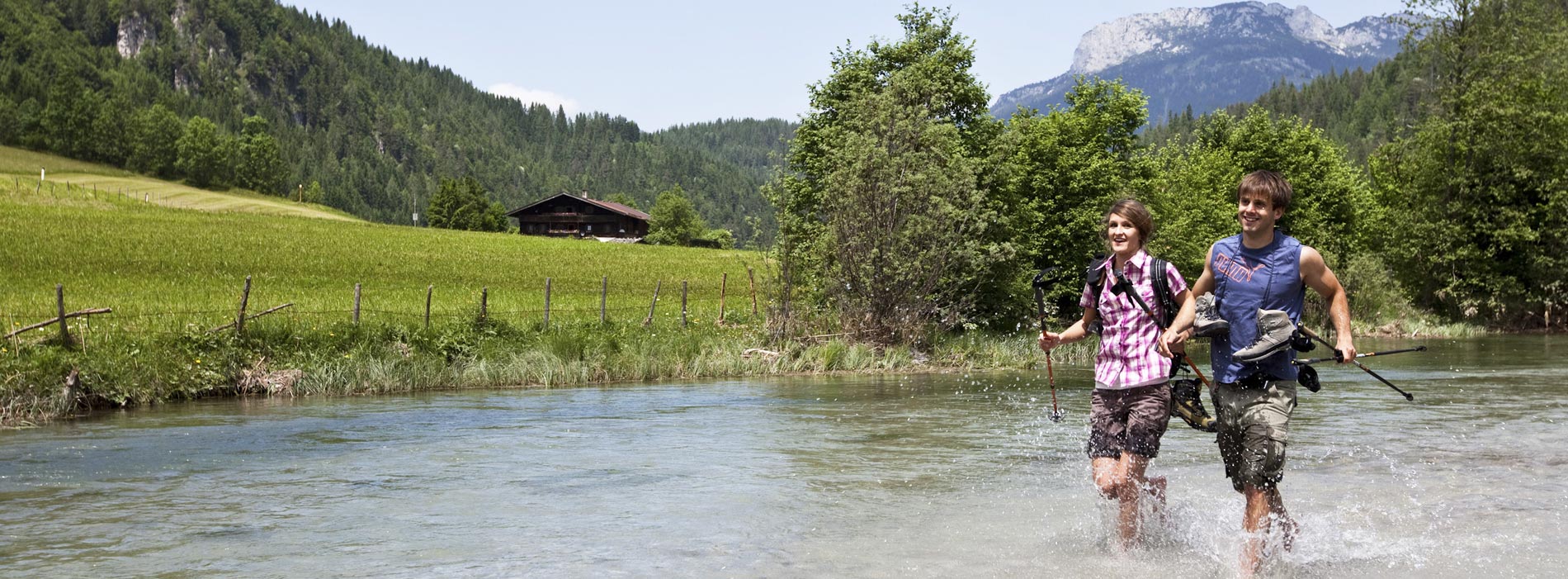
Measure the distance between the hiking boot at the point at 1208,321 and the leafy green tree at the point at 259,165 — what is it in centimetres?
18220

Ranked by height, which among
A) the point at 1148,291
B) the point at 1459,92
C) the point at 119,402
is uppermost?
the point at 1459,92

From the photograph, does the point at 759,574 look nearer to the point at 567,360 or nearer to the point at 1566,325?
the point at 567,360

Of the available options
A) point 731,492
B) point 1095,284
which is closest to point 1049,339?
point 1095,284

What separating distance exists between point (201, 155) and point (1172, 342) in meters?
171

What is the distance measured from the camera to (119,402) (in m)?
18.8

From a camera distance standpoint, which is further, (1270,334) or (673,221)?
(673,221)

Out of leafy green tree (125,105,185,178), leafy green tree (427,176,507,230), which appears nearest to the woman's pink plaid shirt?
leafy green tree (427,176,507,230)

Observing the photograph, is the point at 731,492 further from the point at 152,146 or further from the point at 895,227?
the point at 152,146

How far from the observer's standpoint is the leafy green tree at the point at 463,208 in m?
160

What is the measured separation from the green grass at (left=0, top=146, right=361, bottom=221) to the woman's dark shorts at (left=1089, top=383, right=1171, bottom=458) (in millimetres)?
94920

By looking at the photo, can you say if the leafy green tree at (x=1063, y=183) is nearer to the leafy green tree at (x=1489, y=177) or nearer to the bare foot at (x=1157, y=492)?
the leafy green tree at (x=1489, y=177)

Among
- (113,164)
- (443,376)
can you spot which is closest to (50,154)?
(113,164)

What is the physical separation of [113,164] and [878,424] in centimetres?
17122

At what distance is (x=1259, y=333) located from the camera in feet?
22.8
